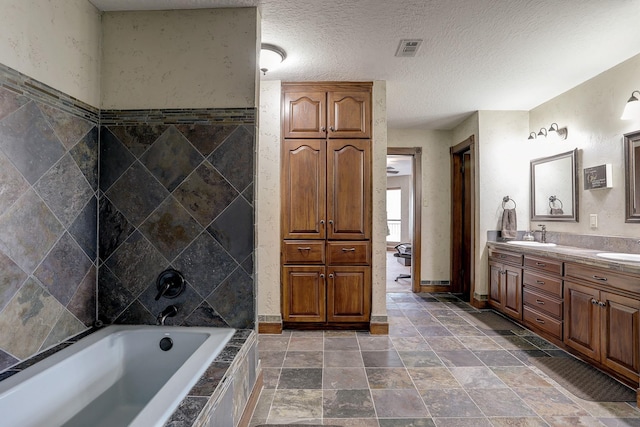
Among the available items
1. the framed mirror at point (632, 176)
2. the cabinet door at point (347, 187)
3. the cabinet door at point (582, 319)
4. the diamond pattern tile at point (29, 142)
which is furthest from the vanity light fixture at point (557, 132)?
the diamond pattern tile at point (29, 142)

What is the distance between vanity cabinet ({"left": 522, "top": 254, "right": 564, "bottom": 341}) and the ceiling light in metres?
2.90

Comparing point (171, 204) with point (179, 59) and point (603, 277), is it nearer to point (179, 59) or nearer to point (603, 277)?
point (179, 59)

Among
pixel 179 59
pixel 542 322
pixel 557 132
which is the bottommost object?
pixel 542 322

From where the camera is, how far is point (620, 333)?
212cm

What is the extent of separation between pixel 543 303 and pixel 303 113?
2.88m

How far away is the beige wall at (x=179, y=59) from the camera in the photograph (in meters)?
1.99

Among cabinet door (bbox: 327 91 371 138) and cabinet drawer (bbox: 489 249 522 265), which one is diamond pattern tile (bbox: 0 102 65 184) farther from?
cabinet drawer (bbox: 489 249 522 265)

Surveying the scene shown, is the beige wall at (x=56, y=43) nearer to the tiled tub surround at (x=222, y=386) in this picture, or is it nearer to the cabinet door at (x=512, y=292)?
the tiled tub surround at (x=222, y=386)

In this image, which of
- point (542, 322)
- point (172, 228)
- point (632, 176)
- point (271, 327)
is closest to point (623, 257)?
point (632, 176)

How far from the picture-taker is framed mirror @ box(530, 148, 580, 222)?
3168 mm

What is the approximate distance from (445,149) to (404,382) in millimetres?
3678

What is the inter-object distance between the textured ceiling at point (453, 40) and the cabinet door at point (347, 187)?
69 centimetres

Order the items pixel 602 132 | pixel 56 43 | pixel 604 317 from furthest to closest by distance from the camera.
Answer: pixel 602 132 < pixel 604 317 < pixel 56 43

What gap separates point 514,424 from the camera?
5.66 ft
